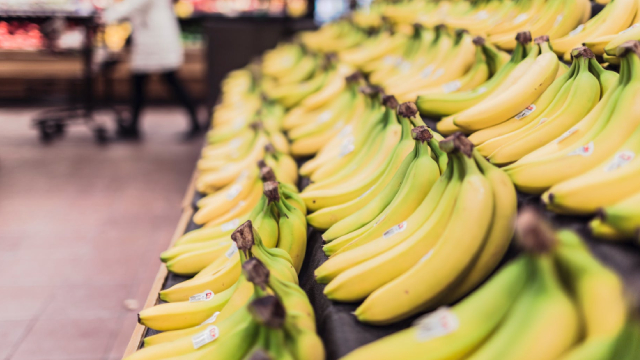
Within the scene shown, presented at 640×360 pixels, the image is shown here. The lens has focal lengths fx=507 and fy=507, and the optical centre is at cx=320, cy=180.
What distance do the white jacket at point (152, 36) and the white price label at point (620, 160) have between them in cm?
456

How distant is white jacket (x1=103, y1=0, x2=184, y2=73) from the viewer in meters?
4.70

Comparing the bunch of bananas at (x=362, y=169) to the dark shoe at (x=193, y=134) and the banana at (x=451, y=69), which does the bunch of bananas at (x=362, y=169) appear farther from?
the dark shoe at (x=193, y=134)

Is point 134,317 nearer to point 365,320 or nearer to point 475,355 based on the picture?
point 365,320

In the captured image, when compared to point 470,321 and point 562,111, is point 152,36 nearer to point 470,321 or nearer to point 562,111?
point 562,111

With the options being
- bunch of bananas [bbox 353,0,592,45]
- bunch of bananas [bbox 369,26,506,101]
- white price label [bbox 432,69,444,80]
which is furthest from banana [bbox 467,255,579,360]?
white price label [bbox 432,69,444,80]

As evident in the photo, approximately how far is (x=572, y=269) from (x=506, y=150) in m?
0.57

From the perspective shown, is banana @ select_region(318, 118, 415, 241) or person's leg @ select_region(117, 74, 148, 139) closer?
banana @ select_region(318, 118, 415, 241)

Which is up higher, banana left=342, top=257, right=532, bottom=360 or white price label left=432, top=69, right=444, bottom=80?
banana left=342, top=257, right=532, bottom=360

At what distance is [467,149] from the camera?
926 mm

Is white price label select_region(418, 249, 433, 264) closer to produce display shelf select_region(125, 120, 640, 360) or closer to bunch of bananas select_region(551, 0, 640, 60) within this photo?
produce display shelf select_region(125, 120, 640, 360)

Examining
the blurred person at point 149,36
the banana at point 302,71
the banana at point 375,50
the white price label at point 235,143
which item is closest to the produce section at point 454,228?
the white price label at point 235,143

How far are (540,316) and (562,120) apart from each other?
0.66m

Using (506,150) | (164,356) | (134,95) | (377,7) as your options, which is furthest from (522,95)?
(134,95)

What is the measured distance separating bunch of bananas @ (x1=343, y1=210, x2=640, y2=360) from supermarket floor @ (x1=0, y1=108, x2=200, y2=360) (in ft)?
5.81
